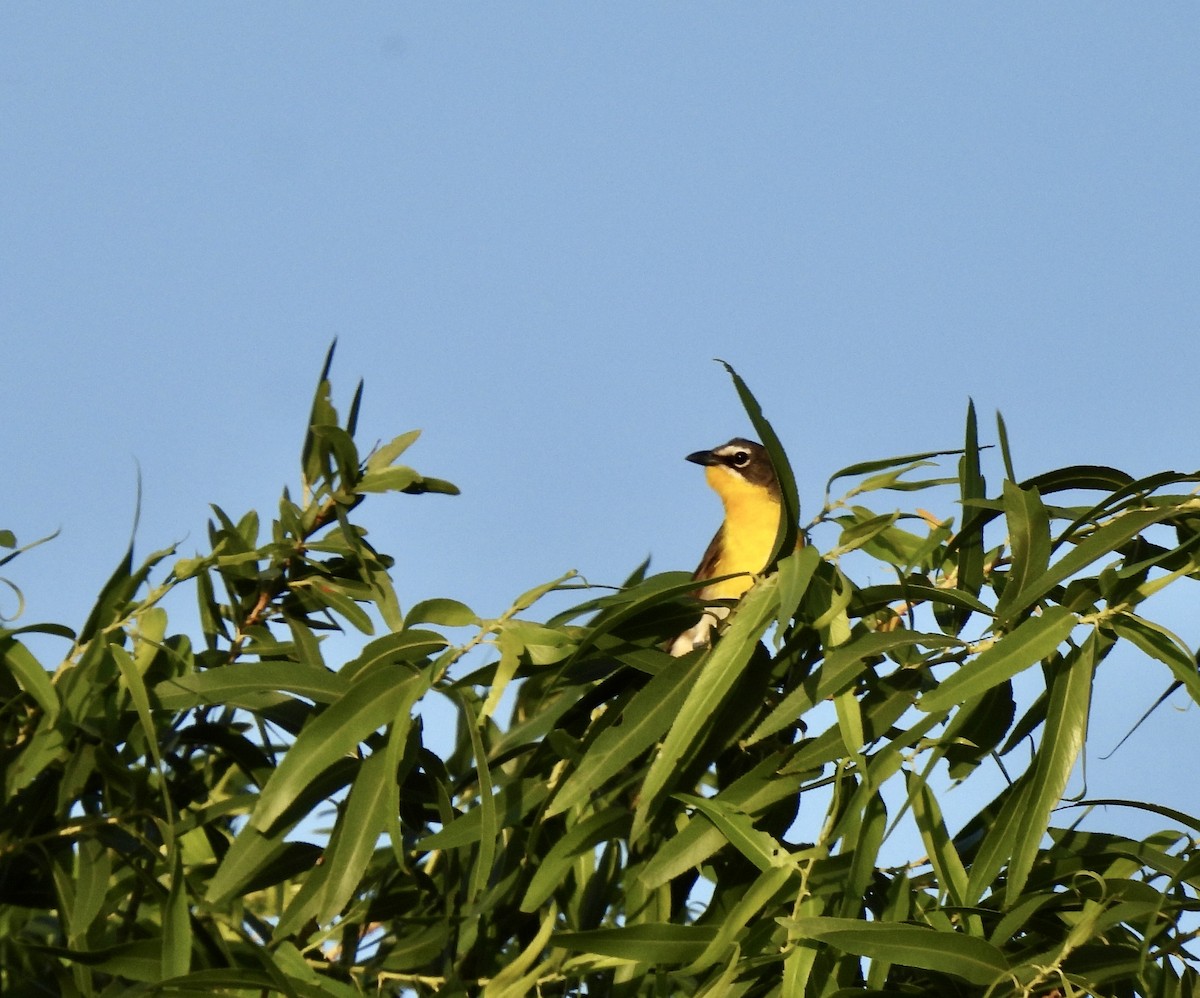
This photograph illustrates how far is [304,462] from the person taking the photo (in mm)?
3701

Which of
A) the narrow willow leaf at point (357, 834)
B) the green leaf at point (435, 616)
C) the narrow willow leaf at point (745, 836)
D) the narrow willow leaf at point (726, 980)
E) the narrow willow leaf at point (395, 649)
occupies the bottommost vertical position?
the narrow willow leaf at point (726, 980)

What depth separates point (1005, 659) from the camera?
285cm

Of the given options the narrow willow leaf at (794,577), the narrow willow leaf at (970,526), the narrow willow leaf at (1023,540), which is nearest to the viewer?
the narrow willow leaf at (794,577)

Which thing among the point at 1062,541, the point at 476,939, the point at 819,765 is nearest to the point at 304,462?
the point at 476,939

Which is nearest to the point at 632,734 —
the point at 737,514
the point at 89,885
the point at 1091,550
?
the point at 1091,550

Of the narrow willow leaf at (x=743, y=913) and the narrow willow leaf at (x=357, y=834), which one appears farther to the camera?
the narrow willow leaf at (x=357, y=834)

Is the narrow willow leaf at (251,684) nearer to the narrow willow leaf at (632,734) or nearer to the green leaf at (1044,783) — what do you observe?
the narrow willow leaf at (632,734)

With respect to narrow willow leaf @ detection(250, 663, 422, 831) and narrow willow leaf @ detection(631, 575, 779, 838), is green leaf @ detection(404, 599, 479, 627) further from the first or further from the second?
narrow willow leaf @ detection(631, 575, 779, 838)

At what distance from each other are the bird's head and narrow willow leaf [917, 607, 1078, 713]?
511 cm

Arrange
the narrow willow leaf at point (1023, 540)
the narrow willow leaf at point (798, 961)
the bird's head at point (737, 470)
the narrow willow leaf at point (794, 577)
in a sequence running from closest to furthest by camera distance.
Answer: the narrow willow leaf at point (794, 577) → the narrow willow leaf at point (798, 961) → the narrow willow leaf at point (1023, 540) → the bird's head at point (737, 470)

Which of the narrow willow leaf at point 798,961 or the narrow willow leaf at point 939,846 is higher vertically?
the narrow willow leaf at point 939,846

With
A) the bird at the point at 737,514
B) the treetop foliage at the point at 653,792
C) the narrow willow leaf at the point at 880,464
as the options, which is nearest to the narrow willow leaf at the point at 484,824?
the treetop foliage at the point at 653,792

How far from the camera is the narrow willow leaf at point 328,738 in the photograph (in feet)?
9.59

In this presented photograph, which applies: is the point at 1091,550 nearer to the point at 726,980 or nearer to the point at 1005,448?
the point at 1005,448
